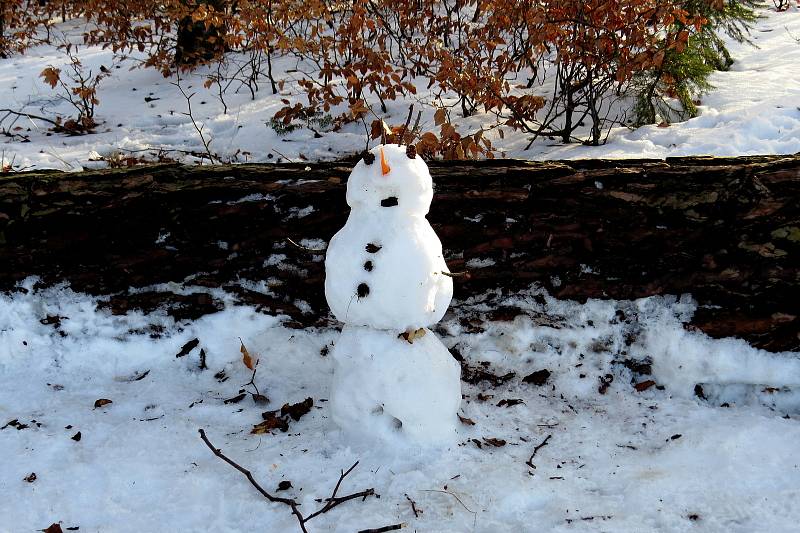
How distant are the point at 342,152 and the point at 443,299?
300 cm

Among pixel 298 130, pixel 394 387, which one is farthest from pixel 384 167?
pixel 298 130

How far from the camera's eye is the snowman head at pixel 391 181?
191 cm

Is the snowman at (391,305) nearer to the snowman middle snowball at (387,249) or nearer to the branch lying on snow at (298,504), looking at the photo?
the snowman middle snowball at (387,249)

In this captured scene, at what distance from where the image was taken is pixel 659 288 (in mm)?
2547

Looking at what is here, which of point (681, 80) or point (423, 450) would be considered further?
point (681, 80)

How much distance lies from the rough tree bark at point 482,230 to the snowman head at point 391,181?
658 mm

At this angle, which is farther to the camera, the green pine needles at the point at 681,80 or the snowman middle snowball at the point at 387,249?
the green pine needles at the point at 681,80

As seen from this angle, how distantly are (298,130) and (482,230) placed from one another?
10.0ft

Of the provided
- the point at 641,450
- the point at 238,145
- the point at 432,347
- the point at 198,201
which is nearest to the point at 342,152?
the point at 238,145

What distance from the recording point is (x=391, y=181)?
6.27ft

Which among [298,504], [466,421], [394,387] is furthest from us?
[466,421]

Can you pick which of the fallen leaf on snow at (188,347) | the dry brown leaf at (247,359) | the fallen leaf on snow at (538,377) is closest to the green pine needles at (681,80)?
the fallen leaf on snow at (538,377)

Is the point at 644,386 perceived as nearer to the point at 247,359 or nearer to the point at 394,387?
the point at 394,387

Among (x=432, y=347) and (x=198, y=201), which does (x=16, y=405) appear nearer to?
(x=198, y=201)
